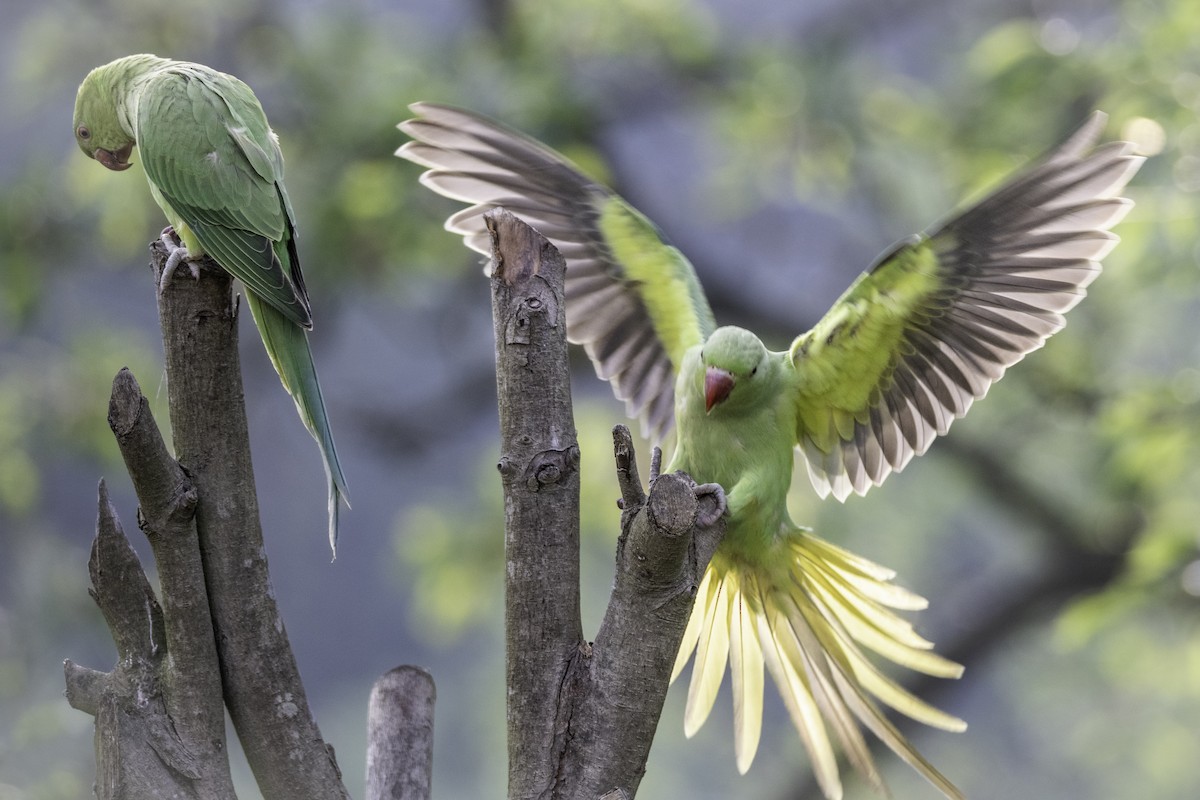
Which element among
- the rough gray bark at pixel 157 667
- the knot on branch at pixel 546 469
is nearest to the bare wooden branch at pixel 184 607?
the rough gray bark at pixel 157 667

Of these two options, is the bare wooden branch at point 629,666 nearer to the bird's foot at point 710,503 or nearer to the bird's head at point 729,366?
the bird's foot at point 710,503

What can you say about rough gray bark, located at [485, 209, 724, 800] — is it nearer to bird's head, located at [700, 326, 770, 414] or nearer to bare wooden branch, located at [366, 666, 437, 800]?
bare wooden branch, located at [366, 666, 437, 800]

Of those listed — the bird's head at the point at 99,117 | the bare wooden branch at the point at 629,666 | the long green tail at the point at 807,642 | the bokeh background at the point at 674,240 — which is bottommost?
the bare wooden branch at the point at 629,666

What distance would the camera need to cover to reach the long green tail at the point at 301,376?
1.81 meters

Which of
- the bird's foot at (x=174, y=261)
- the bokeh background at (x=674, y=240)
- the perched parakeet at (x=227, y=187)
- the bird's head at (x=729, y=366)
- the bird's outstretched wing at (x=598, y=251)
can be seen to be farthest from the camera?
the bokeh background at (x=674, y=240)

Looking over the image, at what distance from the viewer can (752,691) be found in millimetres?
2242

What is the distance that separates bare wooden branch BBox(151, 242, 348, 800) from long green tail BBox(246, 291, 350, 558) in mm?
166

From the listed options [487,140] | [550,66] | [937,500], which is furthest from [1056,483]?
[487,140]

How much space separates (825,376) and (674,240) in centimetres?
388

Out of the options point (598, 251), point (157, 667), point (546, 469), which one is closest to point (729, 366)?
point (598, 251)

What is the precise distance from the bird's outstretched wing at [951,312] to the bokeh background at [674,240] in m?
1.55

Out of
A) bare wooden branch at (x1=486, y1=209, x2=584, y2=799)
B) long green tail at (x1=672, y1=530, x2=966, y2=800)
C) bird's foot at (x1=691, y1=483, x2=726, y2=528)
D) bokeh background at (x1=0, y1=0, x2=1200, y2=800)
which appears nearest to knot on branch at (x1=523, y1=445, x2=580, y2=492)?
bare wooden branch at (x1=486, y1=209, x2=584, y2=799)

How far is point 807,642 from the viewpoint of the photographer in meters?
2.28

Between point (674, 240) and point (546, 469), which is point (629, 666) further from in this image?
point (674, 240)
